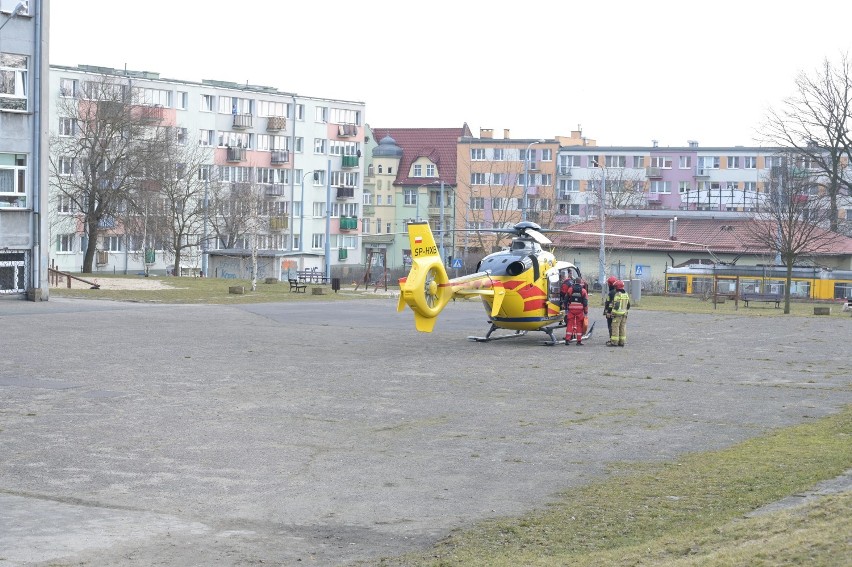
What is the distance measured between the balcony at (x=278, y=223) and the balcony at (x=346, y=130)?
1168 cm

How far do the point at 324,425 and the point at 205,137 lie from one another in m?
73.8

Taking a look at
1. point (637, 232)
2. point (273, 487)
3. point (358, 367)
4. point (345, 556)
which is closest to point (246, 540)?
point (345, 556)

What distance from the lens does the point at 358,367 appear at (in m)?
25.1

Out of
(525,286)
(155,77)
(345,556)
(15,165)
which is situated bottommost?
(345,556)

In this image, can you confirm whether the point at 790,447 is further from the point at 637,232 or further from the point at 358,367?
the point at 637,232

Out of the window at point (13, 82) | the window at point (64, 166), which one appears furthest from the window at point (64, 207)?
the window at point (13, 82)

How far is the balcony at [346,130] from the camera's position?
325 ft

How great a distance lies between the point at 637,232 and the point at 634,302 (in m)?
27.2

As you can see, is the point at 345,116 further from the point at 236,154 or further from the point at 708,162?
the point at 708,162

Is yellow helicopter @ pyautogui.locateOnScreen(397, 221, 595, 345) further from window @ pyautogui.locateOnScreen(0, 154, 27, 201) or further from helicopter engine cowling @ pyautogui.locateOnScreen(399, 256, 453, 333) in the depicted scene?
window @ pyautogui.locateOnScreen(0, 154, 27, 201)

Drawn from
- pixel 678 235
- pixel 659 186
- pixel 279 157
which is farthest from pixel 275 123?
pixel 659 186

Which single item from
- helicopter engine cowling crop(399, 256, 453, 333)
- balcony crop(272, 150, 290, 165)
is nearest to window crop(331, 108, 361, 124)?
balcony crop(272, 150, 290, 165)

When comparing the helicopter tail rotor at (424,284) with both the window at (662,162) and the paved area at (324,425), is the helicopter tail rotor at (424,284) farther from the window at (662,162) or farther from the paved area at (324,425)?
the window at (662,162)

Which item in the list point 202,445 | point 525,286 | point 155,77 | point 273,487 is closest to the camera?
point 273,487
